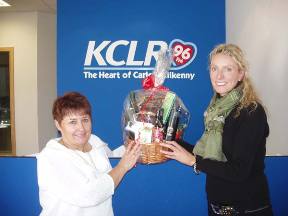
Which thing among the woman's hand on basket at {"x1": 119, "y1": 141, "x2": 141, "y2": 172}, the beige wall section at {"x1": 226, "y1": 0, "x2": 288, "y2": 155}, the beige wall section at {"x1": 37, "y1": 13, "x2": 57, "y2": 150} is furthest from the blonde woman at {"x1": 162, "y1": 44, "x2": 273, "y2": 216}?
the beige wall section at {"x1": 37, "y1": 13, "x2": 57, "y2": 150}

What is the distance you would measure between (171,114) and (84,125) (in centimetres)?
39

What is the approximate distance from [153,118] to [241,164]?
407 millimetres

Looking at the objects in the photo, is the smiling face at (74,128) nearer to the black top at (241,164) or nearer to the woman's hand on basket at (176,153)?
the woman's hand on basket at (176,153)

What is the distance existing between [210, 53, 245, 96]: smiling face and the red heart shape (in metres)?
1.64

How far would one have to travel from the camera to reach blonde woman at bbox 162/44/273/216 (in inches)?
52.1

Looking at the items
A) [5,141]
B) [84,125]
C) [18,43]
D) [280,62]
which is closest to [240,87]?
[84,125]

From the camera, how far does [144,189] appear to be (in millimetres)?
1867

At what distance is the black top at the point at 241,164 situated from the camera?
132cm

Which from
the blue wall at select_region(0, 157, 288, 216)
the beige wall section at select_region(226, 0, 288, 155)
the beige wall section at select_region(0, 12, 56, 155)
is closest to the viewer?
the blue wall at select_region(0, 157, 288, 216)

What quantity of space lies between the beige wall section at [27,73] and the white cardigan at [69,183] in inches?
188

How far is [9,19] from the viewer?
5910 mm

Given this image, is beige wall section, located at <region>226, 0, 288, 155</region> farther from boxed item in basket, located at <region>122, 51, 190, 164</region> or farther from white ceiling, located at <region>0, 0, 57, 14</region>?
white ceiling, located at <region>0, 0, 57, 14</region>

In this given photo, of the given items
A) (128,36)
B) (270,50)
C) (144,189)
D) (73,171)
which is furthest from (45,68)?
(73,171)

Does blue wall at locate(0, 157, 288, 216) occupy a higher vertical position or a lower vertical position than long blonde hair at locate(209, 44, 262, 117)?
lower
